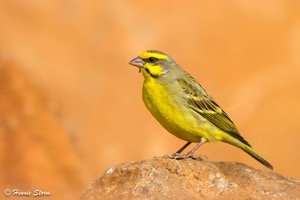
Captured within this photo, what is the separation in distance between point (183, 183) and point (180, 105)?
5.17 ft

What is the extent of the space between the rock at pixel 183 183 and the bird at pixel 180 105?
30.4 inches

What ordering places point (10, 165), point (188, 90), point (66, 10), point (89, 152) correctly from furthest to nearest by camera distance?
point (66, 10), point (89, 152), point (10, 165), point (188, 90)

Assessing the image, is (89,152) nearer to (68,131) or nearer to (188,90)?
(68,131)

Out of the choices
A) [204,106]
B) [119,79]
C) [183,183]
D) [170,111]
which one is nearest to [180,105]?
[170,111]

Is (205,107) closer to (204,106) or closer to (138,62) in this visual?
(204,106)

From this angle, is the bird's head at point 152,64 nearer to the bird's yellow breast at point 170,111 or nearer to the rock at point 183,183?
the bird's yellow breast at point 170,111

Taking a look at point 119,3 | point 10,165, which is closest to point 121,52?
point 119,3

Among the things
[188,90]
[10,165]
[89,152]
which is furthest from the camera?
[89,152]

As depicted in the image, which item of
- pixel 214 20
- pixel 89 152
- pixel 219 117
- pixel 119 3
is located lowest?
pixel 219 117

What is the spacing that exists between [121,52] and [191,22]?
1626 millimetres

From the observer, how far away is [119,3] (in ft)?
60.0

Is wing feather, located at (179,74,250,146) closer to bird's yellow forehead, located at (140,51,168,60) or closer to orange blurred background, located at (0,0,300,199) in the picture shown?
bird's yellow forehead, located at (140,51,168,60)

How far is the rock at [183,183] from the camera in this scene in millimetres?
9570

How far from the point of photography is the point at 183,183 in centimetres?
973
